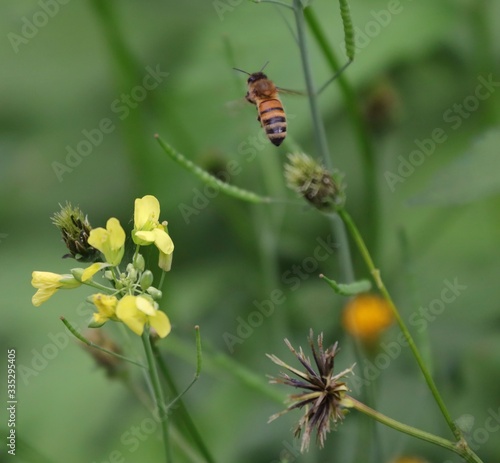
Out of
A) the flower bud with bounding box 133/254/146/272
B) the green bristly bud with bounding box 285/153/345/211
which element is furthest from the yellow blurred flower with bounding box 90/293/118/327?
the green bristly bud with bounding box 285/153/345/211

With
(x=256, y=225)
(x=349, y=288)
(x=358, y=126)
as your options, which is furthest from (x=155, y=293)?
(x=256, y=225)

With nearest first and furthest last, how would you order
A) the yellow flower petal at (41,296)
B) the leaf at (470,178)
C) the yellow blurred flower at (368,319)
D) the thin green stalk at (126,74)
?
the yellow flower petal at (41,296) < the leaf at (470,178) < the yellow blurred flower at (368,319) < the thin green stalk at (126,74)

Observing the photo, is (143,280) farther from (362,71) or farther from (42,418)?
(362,71)

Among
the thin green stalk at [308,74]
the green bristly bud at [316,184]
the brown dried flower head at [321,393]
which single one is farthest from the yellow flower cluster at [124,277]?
the thin green stalk at [308,74]

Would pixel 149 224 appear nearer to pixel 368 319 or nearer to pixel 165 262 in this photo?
pixel 165 262

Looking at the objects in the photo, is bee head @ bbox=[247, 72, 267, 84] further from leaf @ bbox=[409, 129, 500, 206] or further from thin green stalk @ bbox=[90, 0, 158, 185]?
thin green stalk @ bbox=[90, 0, 158, 185]

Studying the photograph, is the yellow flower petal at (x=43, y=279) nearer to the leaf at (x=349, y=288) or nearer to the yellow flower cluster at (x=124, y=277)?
the yellow flower cluster at (x=124, y=277)

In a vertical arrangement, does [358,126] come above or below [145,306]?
above

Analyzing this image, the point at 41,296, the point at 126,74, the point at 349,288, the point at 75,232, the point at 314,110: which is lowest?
the point at 41,296
